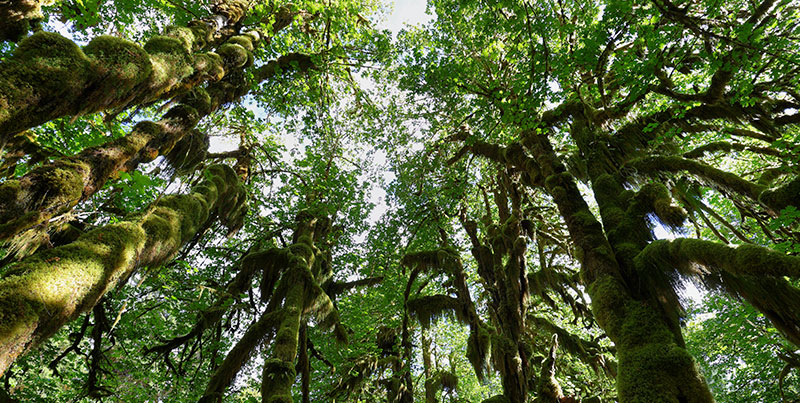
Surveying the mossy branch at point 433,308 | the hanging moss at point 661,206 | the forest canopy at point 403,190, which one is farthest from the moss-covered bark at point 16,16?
the mossy branch at point 433,308

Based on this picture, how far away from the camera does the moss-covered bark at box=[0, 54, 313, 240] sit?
8.86 ft

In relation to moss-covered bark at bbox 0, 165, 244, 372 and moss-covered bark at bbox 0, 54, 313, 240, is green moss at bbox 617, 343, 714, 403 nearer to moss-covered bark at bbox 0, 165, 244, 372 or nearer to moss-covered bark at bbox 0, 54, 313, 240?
moss-covered bark at bbox 0, 165, 244, 372

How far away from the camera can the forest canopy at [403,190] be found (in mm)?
3076

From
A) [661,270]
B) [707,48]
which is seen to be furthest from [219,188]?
[707,48]

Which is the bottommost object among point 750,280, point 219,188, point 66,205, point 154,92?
point 750,280

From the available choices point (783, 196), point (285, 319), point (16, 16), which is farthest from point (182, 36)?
point (783, 196)

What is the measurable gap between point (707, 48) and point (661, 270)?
336cm

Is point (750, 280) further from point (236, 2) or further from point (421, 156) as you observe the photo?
point (236, 2)

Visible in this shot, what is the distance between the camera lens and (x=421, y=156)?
960cm

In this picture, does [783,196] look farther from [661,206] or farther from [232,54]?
[232,54]

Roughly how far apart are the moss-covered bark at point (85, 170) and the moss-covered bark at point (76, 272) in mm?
352

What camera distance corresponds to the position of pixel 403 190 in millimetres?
9672

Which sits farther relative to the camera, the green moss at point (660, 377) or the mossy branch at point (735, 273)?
the green moss at point (660, 377)

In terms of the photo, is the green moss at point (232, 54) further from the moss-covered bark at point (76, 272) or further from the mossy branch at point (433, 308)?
the mossy branch at point (433, 308)
